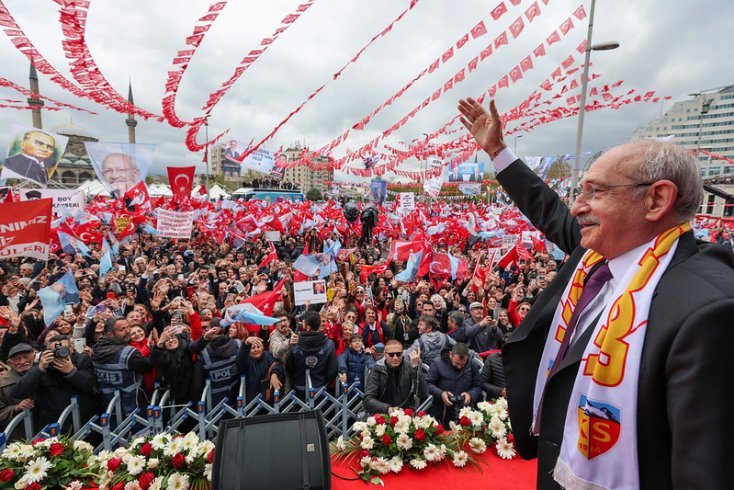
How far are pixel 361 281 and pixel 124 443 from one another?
7.58 m

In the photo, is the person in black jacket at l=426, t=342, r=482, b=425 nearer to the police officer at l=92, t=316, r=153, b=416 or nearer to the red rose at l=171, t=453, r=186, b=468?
the red rose at l=171, t=453, r=186, b=468

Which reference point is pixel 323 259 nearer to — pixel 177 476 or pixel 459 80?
pixel 459 80

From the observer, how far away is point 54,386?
455 cm

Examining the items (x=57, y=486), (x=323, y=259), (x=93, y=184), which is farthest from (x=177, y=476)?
(x=93, y=184)

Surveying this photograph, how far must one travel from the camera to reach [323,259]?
32.3 feet

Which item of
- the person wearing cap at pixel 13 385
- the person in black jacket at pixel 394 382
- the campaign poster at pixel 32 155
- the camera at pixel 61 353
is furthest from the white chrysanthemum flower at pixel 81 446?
the campaign poster at pixel 32 155

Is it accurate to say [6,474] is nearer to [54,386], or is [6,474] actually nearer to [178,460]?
[178,460]

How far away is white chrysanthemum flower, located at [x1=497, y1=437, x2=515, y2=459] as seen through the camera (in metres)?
3.29

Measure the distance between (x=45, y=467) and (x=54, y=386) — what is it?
6.96 ft

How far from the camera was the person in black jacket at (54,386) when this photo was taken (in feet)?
14.2

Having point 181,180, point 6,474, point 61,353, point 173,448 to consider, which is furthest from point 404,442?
point 181,180

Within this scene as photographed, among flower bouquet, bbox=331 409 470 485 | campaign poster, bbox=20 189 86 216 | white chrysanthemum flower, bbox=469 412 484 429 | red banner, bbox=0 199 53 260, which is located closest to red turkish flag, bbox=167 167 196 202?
campaign poster, bbox=20 189 86 216

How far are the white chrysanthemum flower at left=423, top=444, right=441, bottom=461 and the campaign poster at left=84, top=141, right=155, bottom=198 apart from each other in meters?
12.9

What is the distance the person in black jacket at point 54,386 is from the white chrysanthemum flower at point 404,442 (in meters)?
4.02
